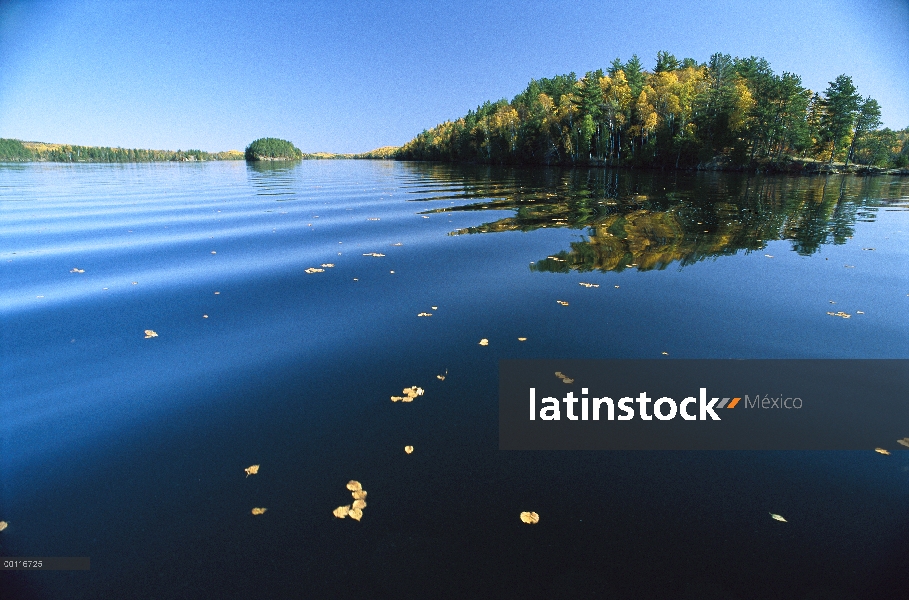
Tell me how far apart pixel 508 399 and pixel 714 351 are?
3.93 metres

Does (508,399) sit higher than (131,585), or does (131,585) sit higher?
(508,399)

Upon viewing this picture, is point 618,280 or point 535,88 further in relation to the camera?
point 535,88

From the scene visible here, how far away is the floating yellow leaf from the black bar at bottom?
4.01m

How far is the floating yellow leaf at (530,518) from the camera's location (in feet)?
13.4

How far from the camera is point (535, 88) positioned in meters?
129

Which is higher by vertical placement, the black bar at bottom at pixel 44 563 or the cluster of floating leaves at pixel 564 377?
the cluster of floating leaves at pixel 564 377

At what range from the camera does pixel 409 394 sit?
6160mm

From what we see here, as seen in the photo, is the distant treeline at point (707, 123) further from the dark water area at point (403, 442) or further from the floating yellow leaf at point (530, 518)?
the floating yellow leaf at point (530, 518)

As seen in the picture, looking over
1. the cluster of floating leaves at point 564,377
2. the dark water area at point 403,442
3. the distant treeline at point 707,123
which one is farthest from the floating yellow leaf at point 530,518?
the distant treeline at point 707,123

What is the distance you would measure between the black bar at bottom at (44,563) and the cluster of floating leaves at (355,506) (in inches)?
87.1

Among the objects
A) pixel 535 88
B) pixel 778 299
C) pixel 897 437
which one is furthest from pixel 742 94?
pixel 897 437

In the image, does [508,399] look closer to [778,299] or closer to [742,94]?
[778,299]

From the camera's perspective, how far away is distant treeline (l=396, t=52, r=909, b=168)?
215 ft

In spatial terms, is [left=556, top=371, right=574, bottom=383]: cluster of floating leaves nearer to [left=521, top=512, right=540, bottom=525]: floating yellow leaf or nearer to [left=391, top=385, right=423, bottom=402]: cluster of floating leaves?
[left=391, top=385, right=423, bottom=402]: cluster of floating leaves
